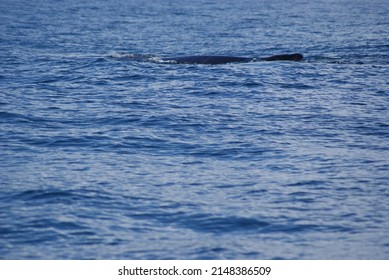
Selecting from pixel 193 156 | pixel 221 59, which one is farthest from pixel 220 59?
pixel 193 156

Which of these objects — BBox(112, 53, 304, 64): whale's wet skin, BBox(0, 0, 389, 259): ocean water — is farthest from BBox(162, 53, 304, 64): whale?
BBox(0, 0, 389, 259): ocean water

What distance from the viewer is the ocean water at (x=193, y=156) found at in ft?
37.4

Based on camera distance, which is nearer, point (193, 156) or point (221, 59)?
point (193, 156)

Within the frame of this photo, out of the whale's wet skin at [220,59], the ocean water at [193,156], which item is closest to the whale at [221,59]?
the whale's wet skin at [220,59]

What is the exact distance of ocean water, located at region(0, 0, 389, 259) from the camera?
11406 millimetres

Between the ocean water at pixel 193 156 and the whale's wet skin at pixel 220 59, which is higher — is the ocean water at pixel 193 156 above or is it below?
below

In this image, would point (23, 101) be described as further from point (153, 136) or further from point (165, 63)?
point (165, 63)

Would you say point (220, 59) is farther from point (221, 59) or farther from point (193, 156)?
point (193, 156)

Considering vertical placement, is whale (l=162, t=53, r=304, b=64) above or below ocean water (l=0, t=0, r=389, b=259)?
above

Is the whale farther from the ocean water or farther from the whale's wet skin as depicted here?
the ocean water

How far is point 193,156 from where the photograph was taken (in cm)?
1569

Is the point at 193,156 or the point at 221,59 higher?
the point at 221,59

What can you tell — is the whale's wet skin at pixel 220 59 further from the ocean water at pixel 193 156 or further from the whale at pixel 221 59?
the ocean water at pixel 193 156

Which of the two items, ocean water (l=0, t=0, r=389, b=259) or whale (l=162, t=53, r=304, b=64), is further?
whale (l=162, t=53, r=304, b=64)
